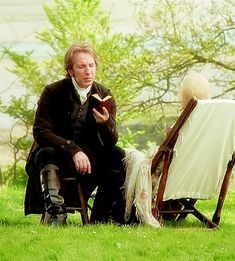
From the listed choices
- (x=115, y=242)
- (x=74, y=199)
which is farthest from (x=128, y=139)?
(x=115, y=242)

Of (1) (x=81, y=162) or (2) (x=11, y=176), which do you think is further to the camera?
(2) (x=11, y=176)

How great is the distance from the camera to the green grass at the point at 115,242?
4777mm

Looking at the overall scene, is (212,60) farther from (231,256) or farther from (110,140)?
(231,256)

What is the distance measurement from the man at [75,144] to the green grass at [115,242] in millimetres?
231

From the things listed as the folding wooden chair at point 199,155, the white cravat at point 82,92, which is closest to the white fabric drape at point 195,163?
the folding wooden chair at point 199,155

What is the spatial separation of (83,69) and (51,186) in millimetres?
787

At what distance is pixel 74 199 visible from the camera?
618 centimetres

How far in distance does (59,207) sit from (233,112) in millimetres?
1255

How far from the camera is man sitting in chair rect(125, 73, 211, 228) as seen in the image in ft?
19.3

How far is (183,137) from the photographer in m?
5.75

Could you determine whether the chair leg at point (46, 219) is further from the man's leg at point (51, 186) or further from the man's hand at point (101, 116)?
the man's hand at point (101, 116)

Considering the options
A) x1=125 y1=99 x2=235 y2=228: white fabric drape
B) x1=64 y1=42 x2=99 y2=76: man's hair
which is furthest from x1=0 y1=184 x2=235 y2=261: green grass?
x1=64 y1=42 x2=99 y2=76: man's hair

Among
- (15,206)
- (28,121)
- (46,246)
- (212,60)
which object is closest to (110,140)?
(46,246)

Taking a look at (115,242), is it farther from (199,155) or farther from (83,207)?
(199,155)
